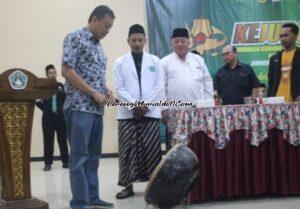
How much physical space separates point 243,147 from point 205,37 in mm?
3451

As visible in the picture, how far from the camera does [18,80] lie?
246 centimetres

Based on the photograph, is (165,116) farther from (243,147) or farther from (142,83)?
(243,147)

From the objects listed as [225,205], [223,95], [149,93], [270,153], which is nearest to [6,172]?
[149,93]

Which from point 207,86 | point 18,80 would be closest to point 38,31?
point 207,86

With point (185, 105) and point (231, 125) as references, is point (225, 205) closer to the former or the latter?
point (231, 125)

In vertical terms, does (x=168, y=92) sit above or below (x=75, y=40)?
below

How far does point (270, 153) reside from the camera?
3.04 m

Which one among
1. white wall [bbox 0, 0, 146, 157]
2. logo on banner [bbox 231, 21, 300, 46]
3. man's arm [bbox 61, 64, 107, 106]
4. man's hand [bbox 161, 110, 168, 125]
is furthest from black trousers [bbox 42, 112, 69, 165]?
man's arm [bbox 61, 64, 107, 106]

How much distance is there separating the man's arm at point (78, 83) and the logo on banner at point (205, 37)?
3.80m

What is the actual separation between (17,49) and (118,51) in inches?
61.6

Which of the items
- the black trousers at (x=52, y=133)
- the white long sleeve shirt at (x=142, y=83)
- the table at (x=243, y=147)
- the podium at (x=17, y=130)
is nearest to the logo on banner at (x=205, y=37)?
the black trousers at (x=52, y=133)

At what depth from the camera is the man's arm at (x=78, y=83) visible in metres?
2.52

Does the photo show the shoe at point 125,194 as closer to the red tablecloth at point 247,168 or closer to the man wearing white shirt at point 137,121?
the man wearing white shirt at point 137,121

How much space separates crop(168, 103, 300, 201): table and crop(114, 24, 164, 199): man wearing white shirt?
0.30m
